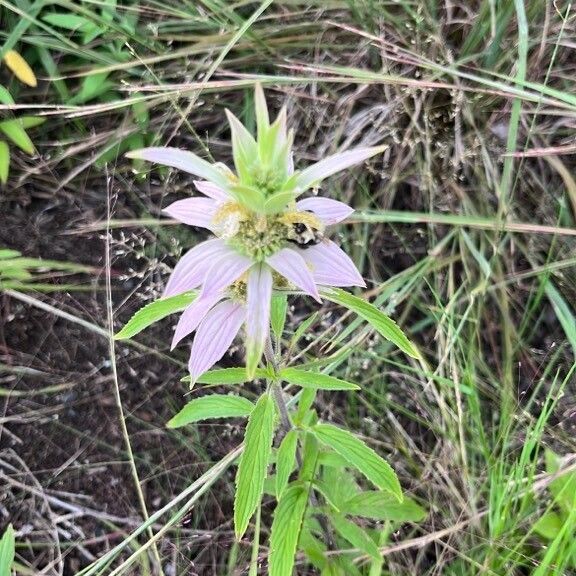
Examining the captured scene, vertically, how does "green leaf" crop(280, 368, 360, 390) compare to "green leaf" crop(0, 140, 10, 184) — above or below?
below

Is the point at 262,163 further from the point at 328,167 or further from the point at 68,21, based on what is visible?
the point at 68,21

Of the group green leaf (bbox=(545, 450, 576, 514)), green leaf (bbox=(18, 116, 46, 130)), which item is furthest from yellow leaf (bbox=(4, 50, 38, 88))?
green leaf (bbox=(545, 450, 576, 514))

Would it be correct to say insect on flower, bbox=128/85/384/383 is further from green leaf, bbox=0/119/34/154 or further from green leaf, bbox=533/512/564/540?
green leaf, bbox=0/119/34/154

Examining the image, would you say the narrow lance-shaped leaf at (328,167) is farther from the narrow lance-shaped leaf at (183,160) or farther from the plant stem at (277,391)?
the plant stem at (277,391)

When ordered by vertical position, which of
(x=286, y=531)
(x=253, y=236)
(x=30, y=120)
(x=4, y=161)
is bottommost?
(x=286, y=531)

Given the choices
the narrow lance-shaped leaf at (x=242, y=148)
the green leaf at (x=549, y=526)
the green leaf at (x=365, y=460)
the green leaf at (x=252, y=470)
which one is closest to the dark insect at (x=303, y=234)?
the narrow lance-shaped leaf at (x=242, y=148)

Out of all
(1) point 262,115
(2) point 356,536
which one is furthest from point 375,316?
(2) point 356,536
